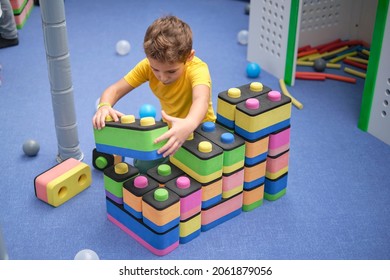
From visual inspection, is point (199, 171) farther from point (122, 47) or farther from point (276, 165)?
point (122, 47)

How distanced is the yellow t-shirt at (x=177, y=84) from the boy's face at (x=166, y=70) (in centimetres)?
4

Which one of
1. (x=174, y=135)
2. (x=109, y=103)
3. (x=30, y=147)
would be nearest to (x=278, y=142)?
(x=174, y=135)

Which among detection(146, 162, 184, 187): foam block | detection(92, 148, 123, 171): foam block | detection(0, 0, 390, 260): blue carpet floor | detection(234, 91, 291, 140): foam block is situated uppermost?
detection(234, 91, 291, 140): foam block

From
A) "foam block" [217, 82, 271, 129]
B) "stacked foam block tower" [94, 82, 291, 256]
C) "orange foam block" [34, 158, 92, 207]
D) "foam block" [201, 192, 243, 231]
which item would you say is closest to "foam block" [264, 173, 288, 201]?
"stacked foam block tower" [94, 82, 291, 256]

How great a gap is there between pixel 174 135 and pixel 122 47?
147 centimetres

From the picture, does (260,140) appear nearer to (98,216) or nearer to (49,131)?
(98,216)

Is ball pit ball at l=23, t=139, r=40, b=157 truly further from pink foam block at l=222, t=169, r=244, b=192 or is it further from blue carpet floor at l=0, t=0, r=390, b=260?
pink foam block at l=222, t=169, r=244, b=192

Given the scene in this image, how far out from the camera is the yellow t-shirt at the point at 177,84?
1.66m

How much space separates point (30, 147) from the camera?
2.02m

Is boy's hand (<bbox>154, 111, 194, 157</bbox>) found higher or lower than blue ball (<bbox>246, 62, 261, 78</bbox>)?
higher

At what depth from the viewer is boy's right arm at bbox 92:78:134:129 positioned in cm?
151

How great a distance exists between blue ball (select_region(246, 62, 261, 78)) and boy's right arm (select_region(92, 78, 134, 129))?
3.23ft

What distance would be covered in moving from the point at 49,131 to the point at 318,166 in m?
1.04

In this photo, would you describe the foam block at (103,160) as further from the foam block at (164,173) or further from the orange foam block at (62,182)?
the foam block at (164,173)
